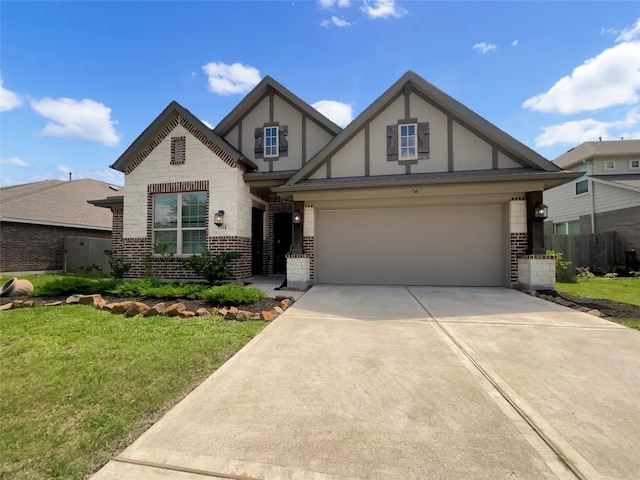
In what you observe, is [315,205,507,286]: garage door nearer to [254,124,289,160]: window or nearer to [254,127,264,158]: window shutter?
[254,124,289,160]: window

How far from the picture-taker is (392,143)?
8539 millimetres

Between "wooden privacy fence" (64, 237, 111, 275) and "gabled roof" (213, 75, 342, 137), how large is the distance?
9.02 metres

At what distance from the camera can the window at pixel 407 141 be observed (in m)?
8.40

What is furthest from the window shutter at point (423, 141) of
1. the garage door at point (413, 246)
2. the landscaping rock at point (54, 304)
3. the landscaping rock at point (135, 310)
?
the landscaping rock at point (54, 304)

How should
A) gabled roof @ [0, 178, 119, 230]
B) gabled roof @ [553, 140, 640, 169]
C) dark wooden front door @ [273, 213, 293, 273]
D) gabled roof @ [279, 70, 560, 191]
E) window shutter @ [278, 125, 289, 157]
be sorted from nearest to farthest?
gabled roof @ [279, 70, 560, 191] → window shutter @ [278, 125, 289, 157] → dark wooden front door @ [273, 213, 293, 273] → gabled roof @ [0, 178, 119, 230] → gabled roof @ [553, 140, 640, 169]

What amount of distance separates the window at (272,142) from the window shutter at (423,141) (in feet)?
15.3

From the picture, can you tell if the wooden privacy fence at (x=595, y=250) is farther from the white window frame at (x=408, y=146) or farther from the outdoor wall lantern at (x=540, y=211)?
the white window frame at (x=408, y=146)

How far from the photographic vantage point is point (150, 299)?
6664 millimetres

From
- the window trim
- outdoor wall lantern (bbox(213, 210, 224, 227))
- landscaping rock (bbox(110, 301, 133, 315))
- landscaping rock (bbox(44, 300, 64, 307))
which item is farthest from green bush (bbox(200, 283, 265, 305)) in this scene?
the window trim

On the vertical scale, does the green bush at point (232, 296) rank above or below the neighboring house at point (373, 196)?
below

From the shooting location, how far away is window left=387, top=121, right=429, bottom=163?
27.6 ft

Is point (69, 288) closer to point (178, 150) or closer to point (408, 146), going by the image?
point (178, 150)

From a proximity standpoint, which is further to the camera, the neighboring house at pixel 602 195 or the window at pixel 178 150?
the neighboring house at pixel 602 195

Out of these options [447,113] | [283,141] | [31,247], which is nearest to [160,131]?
[283,141]
